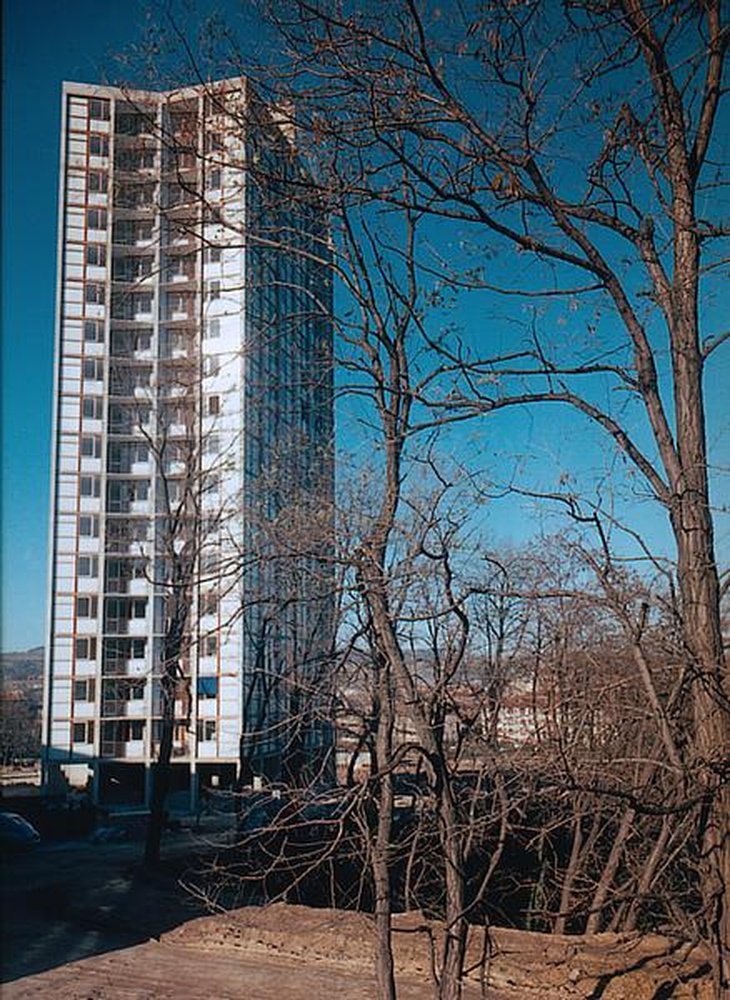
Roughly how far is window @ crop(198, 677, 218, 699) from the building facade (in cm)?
3

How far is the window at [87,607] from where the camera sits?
41.2 feet

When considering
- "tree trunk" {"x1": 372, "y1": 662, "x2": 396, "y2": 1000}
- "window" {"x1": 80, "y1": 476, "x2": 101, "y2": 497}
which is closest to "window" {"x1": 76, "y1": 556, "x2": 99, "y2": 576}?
"window" {"x1": 80, "y1": 476, "x2": 101, "y2": 497}

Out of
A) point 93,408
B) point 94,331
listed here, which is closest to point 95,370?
point 93,408

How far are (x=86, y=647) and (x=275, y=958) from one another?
6.83 metres

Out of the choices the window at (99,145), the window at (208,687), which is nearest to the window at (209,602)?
the window at (99,145)

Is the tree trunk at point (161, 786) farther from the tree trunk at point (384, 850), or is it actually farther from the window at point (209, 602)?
the tree trunk at point (384, 850)

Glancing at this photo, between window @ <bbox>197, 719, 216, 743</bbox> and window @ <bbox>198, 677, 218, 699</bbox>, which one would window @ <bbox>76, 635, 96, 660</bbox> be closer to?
window @ <bbox>198, 677, 218, 699</bbox>

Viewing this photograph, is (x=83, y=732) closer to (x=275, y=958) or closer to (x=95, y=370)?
(x=95, y=370)

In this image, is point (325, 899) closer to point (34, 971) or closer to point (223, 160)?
point (34, 971)

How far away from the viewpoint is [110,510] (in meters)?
11.6

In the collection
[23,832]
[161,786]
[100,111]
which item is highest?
[100,111]

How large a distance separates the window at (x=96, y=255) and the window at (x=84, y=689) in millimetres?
7054

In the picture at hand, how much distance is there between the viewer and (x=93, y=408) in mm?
10680

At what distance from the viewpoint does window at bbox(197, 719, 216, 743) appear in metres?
14.1
